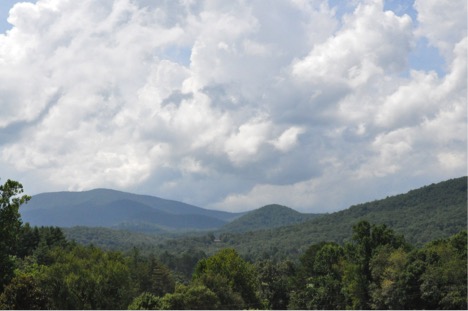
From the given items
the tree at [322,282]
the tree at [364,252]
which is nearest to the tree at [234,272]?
the tree at [364,252]

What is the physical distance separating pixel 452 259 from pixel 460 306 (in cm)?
727

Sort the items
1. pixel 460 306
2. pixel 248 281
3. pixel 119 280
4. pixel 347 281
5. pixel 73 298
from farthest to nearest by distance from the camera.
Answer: pixel 347 281, pixel 248 281, pixel 119 280, pixel 73 298, pixel 460 306

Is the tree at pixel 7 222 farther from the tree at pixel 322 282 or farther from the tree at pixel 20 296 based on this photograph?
the tree at pixel 322 282

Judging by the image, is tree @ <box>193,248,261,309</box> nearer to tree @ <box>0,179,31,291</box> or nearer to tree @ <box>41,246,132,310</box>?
tree @ <box>41,246,132,310</box>

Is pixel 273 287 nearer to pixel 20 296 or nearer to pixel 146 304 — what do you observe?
pixel 146 304

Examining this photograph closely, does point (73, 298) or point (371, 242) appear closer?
point (73, 298)

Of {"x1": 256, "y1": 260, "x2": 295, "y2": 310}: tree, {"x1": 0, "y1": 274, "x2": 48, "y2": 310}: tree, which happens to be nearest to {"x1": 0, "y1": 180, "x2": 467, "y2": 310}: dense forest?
{"x1": 0, "y1": 274, "x2": 48, "y2": 310}: tree

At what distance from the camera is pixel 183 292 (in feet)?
210

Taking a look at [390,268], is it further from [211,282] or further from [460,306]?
[211,282]

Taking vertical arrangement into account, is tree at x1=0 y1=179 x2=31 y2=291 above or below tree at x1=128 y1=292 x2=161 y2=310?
above

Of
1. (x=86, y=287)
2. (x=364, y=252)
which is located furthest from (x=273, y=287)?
(x=86, y=287)

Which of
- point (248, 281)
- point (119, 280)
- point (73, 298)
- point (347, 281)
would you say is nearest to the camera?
point (73, 298)

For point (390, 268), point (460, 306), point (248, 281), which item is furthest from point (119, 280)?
point (460, 306)

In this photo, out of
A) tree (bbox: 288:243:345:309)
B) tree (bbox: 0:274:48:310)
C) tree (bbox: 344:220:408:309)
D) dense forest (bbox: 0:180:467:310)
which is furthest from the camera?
tree (bbox: 288:243:345:309)
